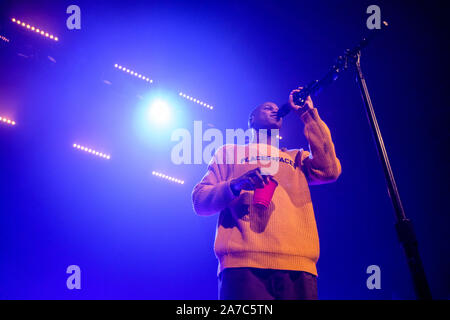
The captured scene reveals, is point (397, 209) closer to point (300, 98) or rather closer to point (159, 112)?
point (300, 98)

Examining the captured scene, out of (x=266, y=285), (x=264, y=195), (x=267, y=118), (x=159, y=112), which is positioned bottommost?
(x=266, y=285)

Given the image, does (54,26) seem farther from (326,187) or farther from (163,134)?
(326,187)

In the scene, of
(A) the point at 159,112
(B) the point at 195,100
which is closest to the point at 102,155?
(A) the point at 159,112

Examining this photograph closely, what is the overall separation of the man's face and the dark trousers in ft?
3.83

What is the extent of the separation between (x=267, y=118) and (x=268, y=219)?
927 millimetres

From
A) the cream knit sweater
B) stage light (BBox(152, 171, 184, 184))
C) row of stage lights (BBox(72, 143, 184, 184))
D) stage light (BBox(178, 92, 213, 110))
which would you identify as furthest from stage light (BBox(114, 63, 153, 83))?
the cream knit sweater

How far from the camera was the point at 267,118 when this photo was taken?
2447 mm

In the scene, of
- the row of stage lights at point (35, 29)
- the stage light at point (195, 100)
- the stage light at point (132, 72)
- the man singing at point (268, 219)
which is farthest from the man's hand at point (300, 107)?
the row of stage lights at point (35, 29)

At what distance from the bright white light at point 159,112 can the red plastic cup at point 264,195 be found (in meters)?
2.89

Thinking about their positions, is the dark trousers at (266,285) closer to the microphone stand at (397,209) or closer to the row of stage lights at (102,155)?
the microphone stand at (397,209)

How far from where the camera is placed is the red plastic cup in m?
1.79

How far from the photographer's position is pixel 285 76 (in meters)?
4.50

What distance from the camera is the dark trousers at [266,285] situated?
5.32 ft
